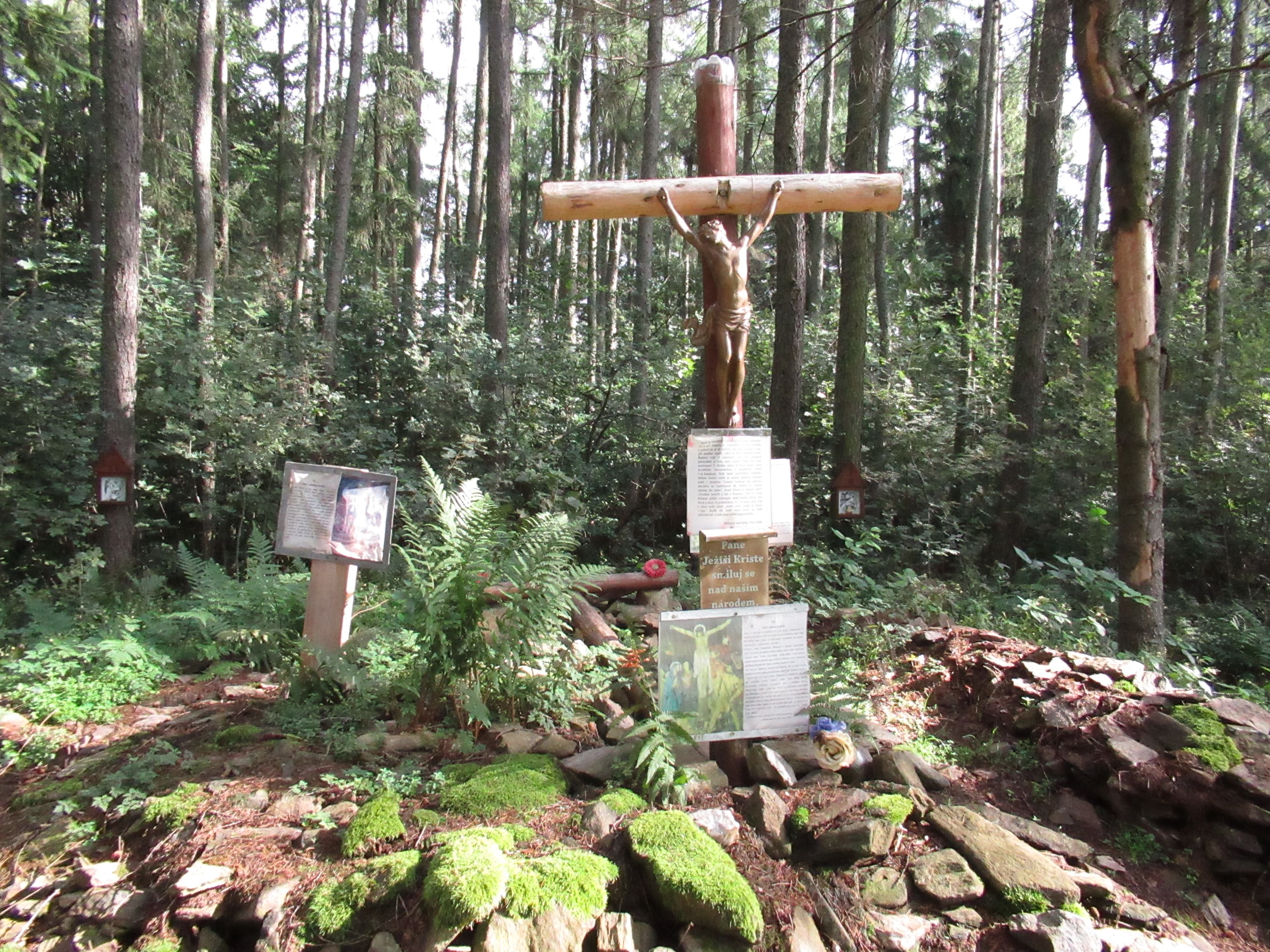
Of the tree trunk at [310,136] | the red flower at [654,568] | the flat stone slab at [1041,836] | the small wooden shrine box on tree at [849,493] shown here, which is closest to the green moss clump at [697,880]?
the flat stone slab at [1041,836]

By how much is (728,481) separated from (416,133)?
16.8 meters

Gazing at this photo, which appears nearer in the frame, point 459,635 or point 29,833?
point 29,833

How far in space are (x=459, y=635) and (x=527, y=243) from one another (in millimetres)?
25200

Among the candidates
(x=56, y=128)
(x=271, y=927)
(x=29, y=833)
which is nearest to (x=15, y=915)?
(x=29, y=833)

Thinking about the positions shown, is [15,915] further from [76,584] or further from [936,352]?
[936,352]

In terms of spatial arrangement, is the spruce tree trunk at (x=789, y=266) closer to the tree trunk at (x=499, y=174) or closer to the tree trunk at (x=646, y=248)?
the tree trunk at (x=646, y=248)

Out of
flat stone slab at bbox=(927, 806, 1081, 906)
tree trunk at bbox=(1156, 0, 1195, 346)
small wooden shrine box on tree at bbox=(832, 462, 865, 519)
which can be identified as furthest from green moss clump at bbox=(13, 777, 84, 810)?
tree trunk at bbox=(1156, 0, 1195, 346)

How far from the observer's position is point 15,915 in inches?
121

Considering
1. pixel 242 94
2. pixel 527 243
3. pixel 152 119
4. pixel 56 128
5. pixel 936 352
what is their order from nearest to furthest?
pixel 936 352 → pixel 152 119 → pixel 56 128 → pixel 242 94 → pixel 527 243

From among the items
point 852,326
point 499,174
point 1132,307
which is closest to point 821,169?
point 499,174

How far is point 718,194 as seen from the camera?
4203 mm

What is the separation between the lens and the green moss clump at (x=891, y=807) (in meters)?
3.57

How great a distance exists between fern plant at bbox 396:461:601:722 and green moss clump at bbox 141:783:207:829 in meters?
1.18

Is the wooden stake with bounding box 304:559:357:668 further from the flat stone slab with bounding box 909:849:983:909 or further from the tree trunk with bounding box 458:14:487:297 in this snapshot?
the tree trunk with bounding box 458:14:487:297
